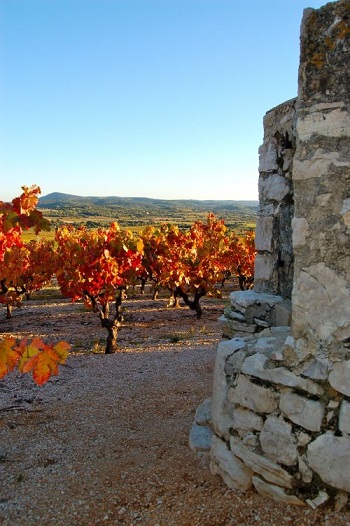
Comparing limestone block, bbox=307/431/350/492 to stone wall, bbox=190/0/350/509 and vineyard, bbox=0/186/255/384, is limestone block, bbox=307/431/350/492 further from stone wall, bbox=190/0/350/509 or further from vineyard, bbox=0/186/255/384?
vineyard, bbox=0/186/255/384

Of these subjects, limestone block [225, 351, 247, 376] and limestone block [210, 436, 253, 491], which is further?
limestone block [225, 351, 247, 376]

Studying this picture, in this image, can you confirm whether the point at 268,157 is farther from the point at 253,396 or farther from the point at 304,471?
the point at 304,471

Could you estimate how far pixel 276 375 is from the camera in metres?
3.69

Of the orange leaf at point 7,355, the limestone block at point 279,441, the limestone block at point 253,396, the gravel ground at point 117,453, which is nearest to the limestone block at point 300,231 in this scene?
the limestone block at point 253,396

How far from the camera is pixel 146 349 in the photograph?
1213 centimetres

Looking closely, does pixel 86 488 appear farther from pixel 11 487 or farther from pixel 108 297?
pixel 108 297

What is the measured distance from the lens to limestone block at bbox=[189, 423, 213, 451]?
15.3 ft

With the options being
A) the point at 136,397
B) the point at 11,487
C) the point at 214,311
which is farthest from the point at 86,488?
the point at 214,311

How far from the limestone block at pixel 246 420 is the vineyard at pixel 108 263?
5.75ft

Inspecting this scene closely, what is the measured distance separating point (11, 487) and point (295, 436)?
9.98ft

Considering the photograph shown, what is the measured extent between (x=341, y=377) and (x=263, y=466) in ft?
3.46

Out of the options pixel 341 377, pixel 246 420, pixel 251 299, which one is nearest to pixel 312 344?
pixel 341 377

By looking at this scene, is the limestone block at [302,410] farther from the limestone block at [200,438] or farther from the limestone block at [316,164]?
the limestone block at [316,164]

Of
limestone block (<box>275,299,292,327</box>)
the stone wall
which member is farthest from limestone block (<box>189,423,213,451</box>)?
limestone block (<box>275,299,292,327</box>)
